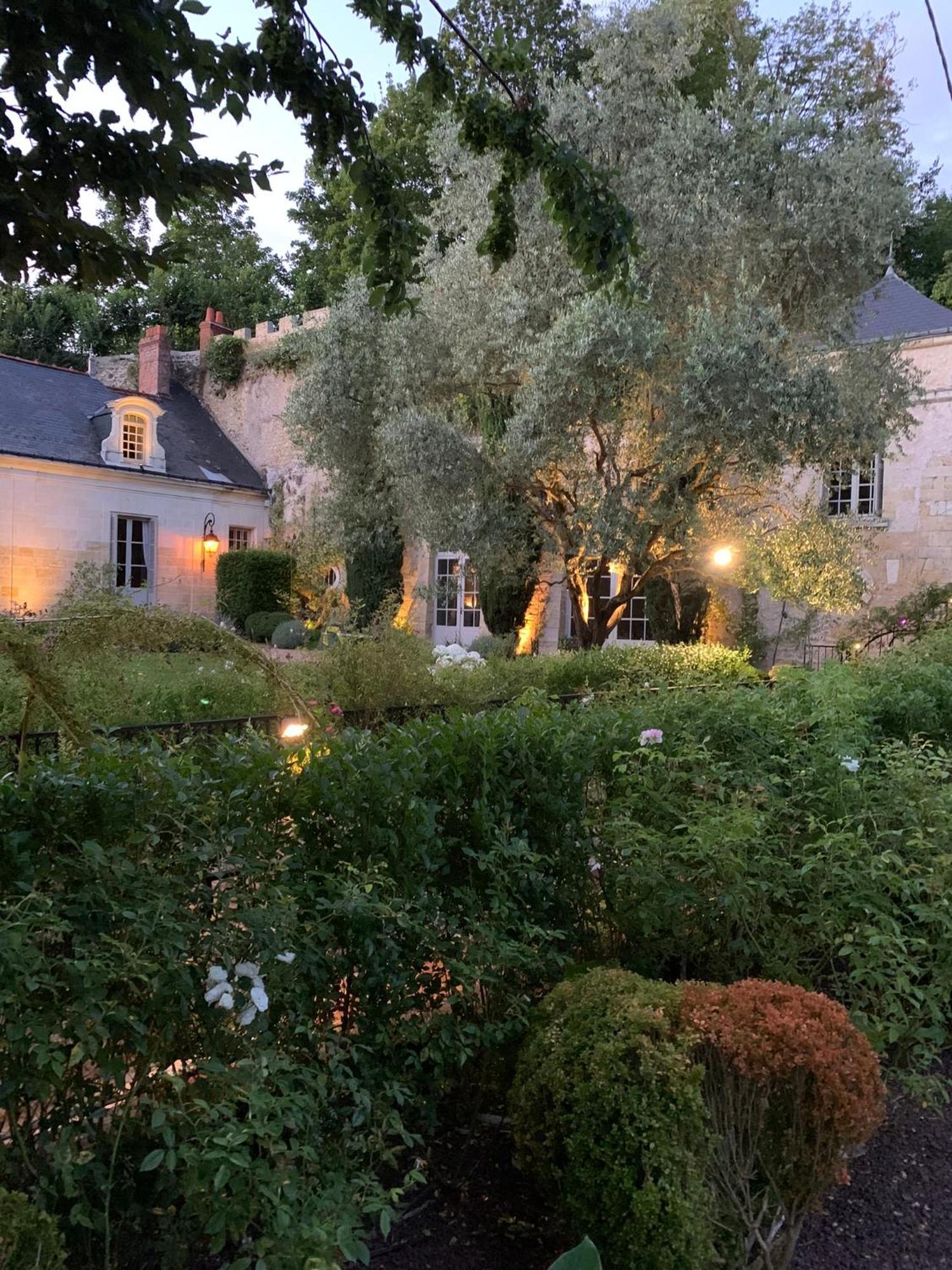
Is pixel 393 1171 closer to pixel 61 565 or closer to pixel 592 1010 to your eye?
pixel 592 1010

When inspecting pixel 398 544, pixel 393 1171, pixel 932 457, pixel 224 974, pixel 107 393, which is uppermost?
pixel 107 393

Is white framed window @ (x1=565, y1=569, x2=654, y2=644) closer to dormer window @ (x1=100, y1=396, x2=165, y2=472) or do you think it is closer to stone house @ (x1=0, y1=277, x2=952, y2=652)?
stone house @ (x1=0, y1=277, x2=952, y2=652)

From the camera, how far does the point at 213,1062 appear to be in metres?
1.92

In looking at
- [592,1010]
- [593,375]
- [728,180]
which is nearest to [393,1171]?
[592,1010]

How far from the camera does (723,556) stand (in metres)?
12.3

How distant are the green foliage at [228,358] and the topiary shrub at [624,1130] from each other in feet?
75.8

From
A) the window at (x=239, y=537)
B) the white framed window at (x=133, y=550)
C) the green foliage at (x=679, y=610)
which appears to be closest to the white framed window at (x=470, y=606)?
the green foliage at (x=679, y=610)

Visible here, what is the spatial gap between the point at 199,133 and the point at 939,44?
4647 millimetres

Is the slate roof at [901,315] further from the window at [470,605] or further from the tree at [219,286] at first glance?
the tree at [219,286]

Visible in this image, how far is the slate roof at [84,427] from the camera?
18.1 meters

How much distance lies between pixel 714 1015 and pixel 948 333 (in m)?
16.1

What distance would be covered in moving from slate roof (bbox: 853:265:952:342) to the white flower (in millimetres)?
15759

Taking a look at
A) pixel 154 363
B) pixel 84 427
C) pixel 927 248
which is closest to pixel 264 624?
pixel 84 427

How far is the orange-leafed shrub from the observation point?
2139mm
